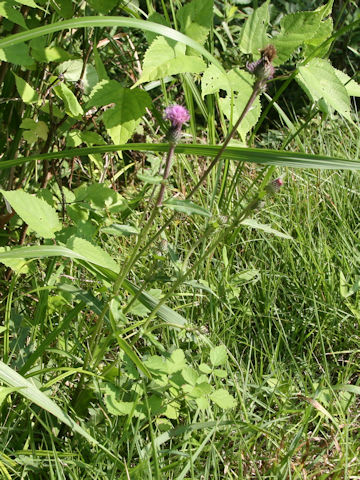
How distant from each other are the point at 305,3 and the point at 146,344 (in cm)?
248

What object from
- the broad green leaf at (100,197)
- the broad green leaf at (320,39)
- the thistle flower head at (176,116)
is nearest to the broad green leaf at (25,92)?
the broad green leaf at (100,197)

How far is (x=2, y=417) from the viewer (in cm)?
135

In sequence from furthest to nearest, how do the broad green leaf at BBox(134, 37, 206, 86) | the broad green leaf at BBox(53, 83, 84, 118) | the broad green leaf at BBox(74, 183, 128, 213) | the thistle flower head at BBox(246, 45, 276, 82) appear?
the broad green leaf at BBox(74, 183, 128, 213) < the broad green leaf at BBox(53, 83, 84, 118) < the broad green leaf at BBox(134, 37, 206, 86) < the thistle flower head at BBox(246, 45, 276, 82)

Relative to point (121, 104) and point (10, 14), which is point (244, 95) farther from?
point (10, 14)

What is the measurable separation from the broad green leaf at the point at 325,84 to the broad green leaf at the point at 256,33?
0.10 metres

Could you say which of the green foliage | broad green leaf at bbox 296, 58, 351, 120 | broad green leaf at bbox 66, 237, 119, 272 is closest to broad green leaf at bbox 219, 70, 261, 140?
the green foliage

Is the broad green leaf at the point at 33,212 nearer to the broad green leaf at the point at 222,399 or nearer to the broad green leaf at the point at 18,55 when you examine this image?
the broad green leaf at the point at 18,55

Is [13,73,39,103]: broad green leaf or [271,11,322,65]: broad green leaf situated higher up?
[271,11,322,65]: broad green leaf

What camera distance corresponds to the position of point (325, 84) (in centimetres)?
122

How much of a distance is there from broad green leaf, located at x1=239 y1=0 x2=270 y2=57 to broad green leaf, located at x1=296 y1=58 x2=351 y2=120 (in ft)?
0.34

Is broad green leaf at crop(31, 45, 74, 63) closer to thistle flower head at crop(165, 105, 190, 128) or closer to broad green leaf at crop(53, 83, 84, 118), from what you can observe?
broad green leaf at crop(53, 83, 84, 118)

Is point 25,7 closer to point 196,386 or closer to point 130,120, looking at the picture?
point 130,120

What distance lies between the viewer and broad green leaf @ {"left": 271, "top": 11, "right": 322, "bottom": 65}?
121 centimetres

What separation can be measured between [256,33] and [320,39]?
15cm
